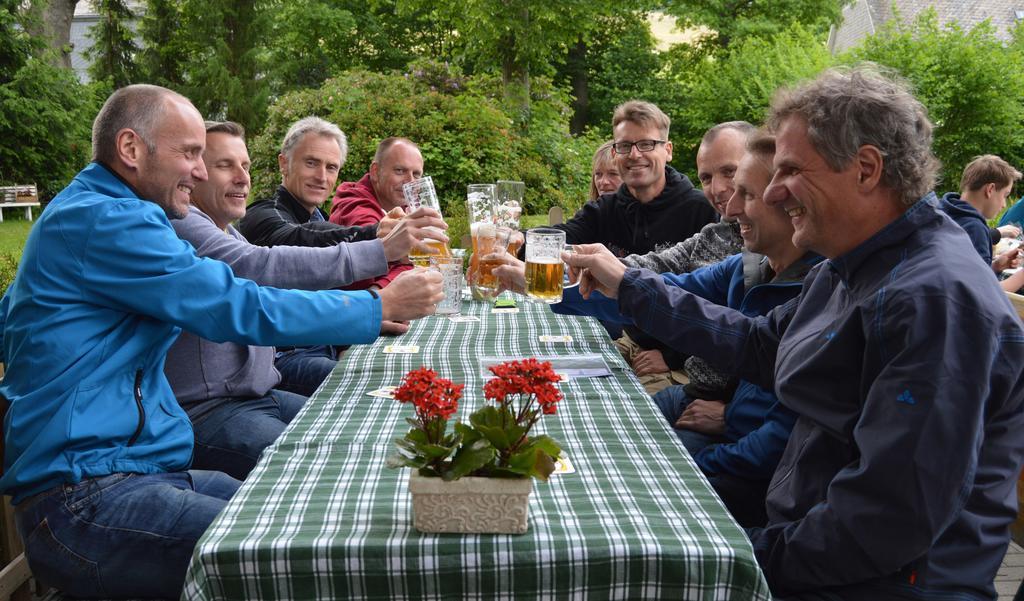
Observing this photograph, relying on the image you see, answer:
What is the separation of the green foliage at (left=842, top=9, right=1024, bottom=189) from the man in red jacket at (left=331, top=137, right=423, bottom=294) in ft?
41.8

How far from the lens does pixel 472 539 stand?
1.33 metres

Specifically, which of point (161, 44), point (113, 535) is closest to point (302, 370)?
point (113, 535)

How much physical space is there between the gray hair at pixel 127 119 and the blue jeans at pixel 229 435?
32.4 inches

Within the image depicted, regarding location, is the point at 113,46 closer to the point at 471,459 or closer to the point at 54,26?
the point at 54,26

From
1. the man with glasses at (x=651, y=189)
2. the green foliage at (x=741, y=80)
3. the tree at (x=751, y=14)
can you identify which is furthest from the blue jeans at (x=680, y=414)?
the tree at (x=751, y=14)

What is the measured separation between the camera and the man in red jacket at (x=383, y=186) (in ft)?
15.2

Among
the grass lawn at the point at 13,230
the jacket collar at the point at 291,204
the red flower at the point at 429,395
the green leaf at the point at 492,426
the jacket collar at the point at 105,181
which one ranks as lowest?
the grass lawn at the point at 13,230

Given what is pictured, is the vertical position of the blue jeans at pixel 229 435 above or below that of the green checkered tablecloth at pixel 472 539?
below

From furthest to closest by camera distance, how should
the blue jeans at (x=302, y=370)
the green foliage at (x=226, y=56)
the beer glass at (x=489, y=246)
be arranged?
the green foliage at (x=226, y=56) < the blue jeans at (x=302, y=370) < the beer glass at (x=489, y=246)

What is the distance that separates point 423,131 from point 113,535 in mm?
8179

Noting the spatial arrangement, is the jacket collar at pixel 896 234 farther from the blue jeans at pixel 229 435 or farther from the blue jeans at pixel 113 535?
the blue jeans at pixel 229 435

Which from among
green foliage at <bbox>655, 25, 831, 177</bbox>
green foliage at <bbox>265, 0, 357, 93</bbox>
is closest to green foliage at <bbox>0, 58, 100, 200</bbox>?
green foliage at <bbox>265, 0, 357, 93</bbox>

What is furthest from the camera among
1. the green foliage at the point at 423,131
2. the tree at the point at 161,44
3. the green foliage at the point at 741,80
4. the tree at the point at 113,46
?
the tree at the point at 161,44

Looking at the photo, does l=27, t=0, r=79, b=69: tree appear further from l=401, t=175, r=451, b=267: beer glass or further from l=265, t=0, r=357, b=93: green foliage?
l=401, t=175, r=451, b=267: beer glass
